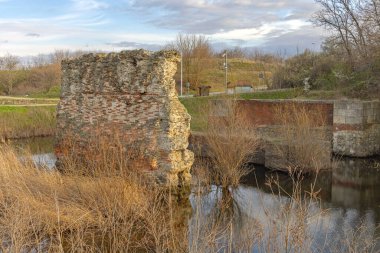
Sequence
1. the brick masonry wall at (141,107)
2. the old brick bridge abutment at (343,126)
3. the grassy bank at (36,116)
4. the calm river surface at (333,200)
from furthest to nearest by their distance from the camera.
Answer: the grassy bank at (36,116)
the old brick bridge abutment at (343,126)
the brick masonry wall at (141,107)
the calm river surface at (333,200)

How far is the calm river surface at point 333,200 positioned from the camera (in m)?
8.48

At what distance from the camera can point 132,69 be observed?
33.5ft

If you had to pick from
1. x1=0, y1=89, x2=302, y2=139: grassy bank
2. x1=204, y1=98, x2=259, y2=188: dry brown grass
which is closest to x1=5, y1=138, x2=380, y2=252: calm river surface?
x1=204, y1=98, x2=259, y2=188: dry brown grass

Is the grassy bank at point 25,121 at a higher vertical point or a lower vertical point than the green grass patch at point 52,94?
lower

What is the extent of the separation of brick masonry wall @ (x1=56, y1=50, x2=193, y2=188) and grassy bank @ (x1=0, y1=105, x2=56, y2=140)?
1353 cm

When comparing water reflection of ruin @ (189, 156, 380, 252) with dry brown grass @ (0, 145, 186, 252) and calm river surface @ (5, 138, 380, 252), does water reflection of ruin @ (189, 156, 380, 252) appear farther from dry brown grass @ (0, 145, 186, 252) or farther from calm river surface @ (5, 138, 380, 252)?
dry brown grass @ (0, 145, 186, 252)

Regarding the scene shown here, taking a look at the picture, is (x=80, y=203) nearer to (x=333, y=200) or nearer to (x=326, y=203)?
(x=326, y=203)

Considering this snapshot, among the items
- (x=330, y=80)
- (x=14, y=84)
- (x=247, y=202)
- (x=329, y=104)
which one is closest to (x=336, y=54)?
(x=330, y=80)

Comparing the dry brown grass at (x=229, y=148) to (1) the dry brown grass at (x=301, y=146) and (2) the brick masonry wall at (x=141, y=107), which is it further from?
(2) the brick masonry wall at (x=141, y=107)

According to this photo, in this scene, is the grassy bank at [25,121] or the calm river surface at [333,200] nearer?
the calm river surface at [333,200]

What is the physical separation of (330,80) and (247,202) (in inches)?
604

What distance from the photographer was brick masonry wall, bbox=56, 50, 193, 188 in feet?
33.1

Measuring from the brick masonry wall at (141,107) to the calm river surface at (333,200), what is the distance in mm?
1339

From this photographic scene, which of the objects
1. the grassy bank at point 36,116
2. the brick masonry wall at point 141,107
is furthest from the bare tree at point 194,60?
the brick masonry wall at point 141,107
